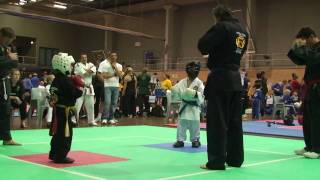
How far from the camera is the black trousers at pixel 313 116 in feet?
18.8

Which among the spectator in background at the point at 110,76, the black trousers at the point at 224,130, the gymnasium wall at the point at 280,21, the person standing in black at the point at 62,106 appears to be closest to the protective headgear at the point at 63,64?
the person standing in black at the point at 62,106

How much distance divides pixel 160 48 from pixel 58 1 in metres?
11.5

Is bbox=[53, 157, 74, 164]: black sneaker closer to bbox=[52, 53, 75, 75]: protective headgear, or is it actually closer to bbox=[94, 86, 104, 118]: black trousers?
bbox=[52, 53, 75, 75]: protective headgear

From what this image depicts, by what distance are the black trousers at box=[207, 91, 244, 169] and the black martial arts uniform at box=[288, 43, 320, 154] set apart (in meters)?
1.43

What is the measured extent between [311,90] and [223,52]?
71.7 inches

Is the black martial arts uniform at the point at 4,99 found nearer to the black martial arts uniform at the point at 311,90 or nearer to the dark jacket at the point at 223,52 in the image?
the dark jacket at the point at 223,52

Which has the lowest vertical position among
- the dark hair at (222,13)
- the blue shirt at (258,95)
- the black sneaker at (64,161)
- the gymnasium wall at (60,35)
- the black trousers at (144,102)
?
the black sneaker at (64,161)

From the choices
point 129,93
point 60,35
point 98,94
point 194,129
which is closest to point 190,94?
point 194,129

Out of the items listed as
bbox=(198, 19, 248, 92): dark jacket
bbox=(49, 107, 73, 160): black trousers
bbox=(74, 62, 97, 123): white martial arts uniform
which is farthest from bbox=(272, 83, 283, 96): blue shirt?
bbox=(49, 107, 73, 160): black trousers

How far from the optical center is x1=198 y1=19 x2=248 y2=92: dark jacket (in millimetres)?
4645

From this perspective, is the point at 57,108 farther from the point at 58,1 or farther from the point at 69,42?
the point at 69,42

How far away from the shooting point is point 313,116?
19.0 ft

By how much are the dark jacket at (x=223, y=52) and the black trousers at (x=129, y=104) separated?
9.04 metres

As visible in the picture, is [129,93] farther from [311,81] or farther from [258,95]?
[311,81]
